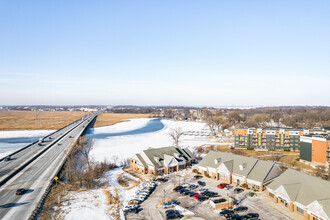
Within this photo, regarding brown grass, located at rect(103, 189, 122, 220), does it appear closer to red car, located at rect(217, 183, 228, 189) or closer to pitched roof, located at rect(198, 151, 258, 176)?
red car, located at rect(217, 183, 228, 189)

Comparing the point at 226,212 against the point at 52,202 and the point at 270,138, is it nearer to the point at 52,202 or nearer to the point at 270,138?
the point at 52,202

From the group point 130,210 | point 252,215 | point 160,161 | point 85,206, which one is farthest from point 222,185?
point 85,206

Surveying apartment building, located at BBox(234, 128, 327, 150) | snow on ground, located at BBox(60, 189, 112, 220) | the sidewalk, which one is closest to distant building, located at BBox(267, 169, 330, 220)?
the sidewalk

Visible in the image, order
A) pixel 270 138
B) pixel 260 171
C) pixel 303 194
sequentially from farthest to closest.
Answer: pixel 270 138 < pixel 260 171 < pixel 303 194

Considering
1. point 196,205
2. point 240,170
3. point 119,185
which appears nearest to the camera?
point 196,205

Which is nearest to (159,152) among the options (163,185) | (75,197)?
(163,185)

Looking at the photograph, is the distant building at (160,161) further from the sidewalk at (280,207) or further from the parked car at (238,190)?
the sidewalk at (280,207)

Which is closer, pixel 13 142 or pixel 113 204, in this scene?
pixel 113 204
